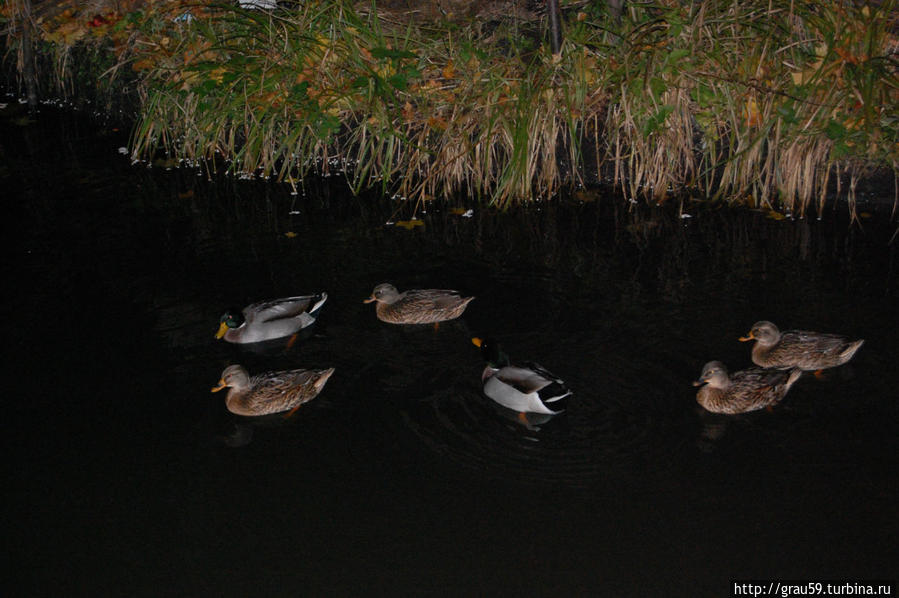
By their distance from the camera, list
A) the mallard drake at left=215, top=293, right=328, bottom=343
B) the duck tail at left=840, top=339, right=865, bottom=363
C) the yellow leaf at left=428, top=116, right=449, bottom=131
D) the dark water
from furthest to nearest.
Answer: the yellow leaf at left=428, top=116, right=449, bottom=131 < the mallard drake at left=215, top=293, right=328, bottom=343 < the duck tail at left=840, top=339, right=865, bottom=363 < the dark water

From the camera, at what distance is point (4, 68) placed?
14.6 metres

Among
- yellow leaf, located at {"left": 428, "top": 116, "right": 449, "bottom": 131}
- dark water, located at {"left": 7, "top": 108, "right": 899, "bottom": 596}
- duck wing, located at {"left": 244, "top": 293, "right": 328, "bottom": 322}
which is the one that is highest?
yellow leaf, located at {"left": 428, "top": 116, "right": 449, "bottom": 131}

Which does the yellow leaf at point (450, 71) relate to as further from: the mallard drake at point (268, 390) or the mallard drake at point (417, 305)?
the mallard drake at point (268, 390)

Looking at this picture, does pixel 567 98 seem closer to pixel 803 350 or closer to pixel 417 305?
pixel 417 305

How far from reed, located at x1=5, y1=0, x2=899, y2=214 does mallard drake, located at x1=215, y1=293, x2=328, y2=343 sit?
271 centimetres

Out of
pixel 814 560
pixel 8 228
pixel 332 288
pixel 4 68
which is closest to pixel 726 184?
pixel 332 288

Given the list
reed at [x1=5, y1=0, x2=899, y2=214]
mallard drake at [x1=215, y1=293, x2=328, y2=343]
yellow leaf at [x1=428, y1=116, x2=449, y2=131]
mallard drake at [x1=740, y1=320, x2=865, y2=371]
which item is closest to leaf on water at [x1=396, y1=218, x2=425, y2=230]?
reed at [x1=5, y1=0, x2=899, y2=214]

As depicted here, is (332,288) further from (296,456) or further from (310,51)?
(310,51)

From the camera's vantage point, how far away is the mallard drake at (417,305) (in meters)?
6.01

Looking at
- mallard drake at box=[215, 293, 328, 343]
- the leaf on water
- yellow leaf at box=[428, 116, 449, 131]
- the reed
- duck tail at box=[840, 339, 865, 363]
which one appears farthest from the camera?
yellow leaf at box=[428, 116, 449, 131]

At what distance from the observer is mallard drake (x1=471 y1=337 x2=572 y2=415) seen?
477 centimetres

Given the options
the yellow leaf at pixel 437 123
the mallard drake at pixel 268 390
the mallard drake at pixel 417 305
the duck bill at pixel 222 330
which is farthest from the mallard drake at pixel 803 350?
the yellow leaf at pixel 437 123

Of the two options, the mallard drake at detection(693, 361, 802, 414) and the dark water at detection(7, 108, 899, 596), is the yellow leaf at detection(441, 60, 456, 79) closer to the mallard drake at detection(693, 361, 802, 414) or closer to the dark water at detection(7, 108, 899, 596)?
the dark water at detection(7, 108, 899, 596)

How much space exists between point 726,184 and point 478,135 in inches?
97.7
